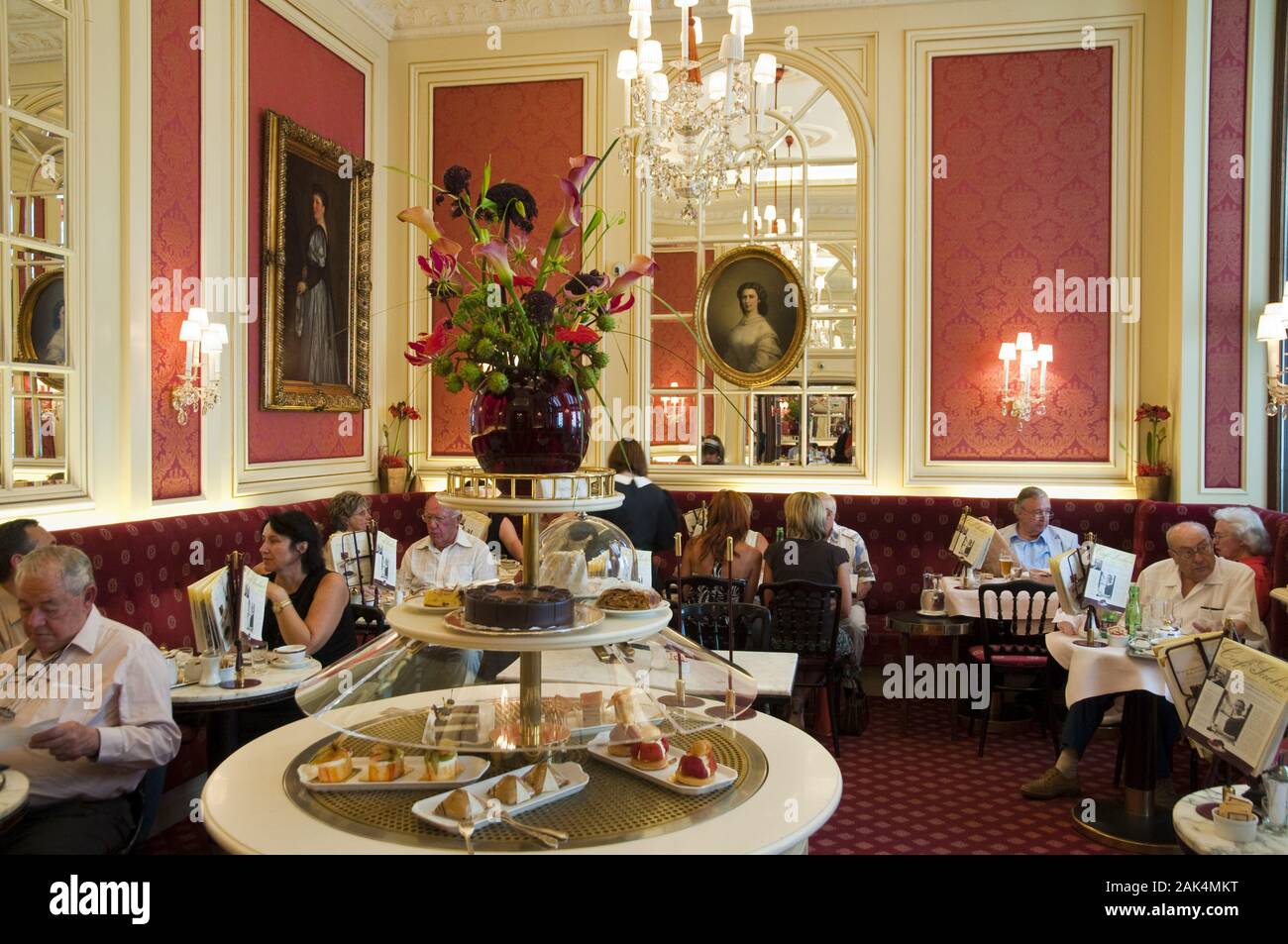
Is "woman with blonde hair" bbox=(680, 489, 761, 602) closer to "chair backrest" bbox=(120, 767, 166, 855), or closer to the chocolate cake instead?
"chair backrest" bbox=(120, 767, 166, 855)

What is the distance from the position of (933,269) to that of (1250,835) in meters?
5.75

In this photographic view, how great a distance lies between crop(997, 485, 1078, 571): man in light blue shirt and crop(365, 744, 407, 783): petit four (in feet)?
17.0

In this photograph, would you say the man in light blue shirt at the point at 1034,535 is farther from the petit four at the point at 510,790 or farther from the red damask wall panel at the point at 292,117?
the petit four at the point at 510,790

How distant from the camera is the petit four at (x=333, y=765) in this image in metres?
2.01

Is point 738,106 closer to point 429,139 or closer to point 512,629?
point 429,139

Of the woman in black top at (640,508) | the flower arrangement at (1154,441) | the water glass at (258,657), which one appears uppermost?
the flower arrangement at (1154,441)

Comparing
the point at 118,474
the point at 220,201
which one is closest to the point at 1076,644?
the point at 118,474

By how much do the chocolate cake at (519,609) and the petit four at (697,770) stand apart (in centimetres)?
39

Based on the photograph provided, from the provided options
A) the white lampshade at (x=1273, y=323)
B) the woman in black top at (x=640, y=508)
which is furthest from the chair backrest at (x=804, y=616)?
the white lampshade at (x=1273, y=323)

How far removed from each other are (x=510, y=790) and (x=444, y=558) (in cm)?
412

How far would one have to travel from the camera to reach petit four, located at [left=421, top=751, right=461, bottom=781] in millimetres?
2033

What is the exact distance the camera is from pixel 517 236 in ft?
6.42

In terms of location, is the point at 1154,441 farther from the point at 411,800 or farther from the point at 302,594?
the point at 411,800

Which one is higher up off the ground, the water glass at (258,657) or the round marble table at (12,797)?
the round marble table at (12,797)
